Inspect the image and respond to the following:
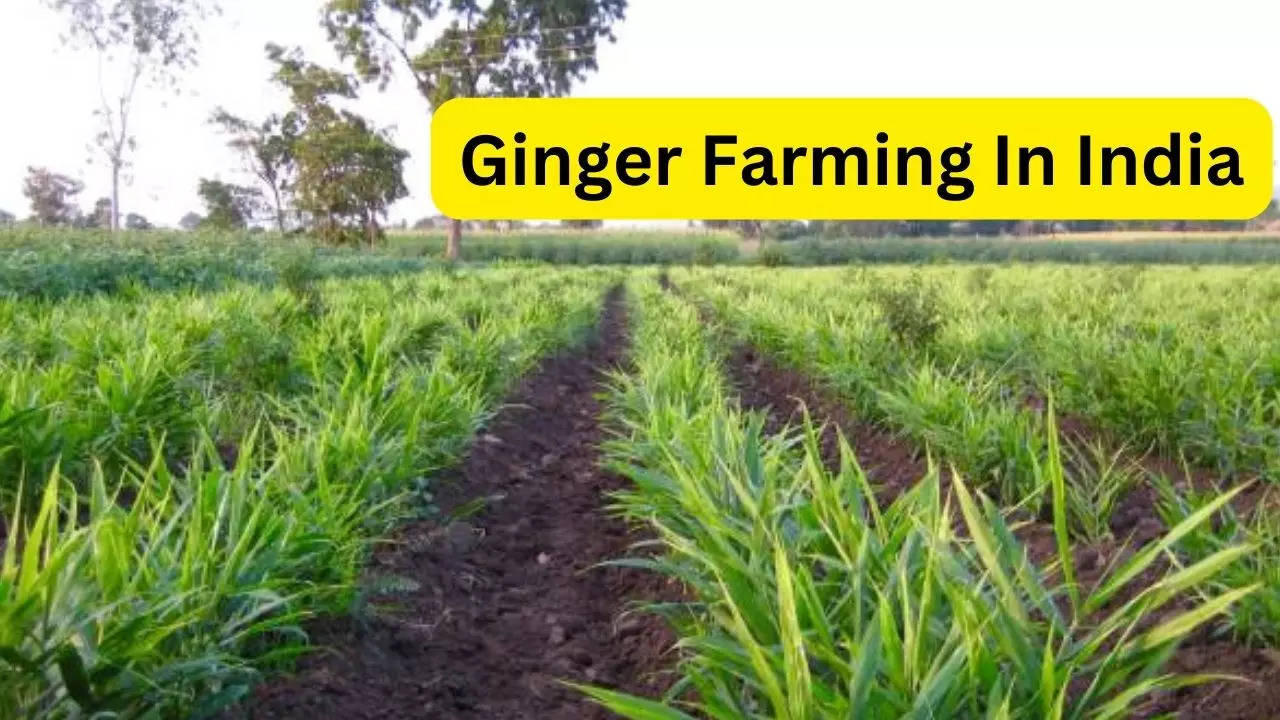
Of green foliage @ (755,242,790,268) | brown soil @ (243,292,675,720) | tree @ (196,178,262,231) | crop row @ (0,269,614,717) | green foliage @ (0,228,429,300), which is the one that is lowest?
brown soil @ (243,292,675,720)

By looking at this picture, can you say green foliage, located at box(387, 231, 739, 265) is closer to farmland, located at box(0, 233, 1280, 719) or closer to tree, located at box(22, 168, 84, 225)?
tree, located at box(22, 168, 84, 225)

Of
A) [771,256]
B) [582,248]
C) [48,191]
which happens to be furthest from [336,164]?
[48,191]

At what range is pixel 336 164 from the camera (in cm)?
4178

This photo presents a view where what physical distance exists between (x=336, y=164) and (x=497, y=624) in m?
40.7

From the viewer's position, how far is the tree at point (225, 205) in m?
52.4

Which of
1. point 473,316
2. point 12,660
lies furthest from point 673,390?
point 473,316

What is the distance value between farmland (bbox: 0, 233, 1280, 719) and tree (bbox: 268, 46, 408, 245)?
1391 inches

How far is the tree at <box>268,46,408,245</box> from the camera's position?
4147 centimetres

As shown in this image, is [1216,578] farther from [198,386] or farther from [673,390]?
[198,386]

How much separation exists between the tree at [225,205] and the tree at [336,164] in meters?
10.4

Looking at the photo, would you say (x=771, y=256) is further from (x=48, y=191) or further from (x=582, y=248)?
(x=48, y=191)

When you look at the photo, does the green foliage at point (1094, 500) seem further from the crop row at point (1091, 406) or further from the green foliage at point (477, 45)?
the green foliage at point (477, 45)

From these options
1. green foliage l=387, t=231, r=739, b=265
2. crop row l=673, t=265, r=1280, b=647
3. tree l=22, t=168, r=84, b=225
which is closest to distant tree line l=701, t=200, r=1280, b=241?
green foliage l=387, t=231, r=739, b=265

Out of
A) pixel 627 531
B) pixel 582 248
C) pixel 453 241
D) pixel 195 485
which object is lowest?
pixel 627 531
